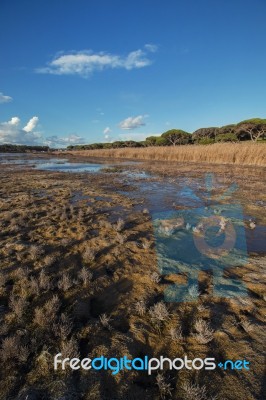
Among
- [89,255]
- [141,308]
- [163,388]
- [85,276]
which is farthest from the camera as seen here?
[89,255]

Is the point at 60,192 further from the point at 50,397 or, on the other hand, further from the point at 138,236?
the point at 50,397

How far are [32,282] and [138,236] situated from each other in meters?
3.15

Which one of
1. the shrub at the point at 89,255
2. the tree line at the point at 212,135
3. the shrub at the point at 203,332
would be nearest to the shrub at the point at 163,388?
the shrub at the point at 203,332

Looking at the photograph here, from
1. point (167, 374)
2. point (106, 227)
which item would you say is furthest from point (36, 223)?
point (167, 374)

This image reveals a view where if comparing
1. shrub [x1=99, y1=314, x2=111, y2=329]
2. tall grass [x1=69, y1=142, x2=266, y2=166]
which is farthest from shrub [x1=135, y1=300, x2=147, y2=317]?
tall grass [x1=69, y1=142, x2=266, y2=166]

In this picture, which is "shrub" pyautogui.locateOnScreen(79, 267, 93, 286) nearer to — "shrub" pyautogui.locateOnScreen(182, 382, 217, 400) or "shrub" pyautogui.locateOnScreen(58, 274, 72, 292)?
"shrub" pyautogui.locateOnScreen(58, 274, 72, 292)

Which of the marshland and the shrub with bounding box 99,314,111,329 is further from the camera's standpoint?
the shrub with bounding box 99,314,111,329

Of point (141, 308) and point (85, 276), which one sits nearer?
point (141, 308)

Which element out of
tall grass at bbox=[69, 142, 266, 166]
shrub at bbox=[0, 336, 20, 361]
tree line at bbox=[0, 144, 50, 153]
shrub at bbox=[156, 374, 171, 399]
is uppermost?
tree line at bbox=[0, 144, 50, 153]

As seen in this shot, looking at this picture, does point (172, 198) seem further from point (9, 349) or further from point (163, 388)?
point (9, 349)

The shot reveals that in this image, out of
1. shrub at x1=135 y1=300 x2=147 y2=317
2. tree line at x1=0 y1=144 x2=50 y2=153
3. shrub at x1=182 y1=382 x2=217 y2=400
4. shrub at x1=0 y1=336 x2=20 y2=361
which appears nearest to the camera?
shrub at x1=182 y1=382 x2=217 y2=400

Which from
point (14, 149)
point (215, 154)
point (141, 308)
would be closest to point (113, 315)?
point (141, 308)

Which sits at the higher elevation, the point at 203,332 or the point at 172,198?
the point at 172,198

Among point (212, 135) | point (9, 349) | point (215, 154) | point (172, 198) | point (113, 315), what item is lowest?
point (113, 315)
